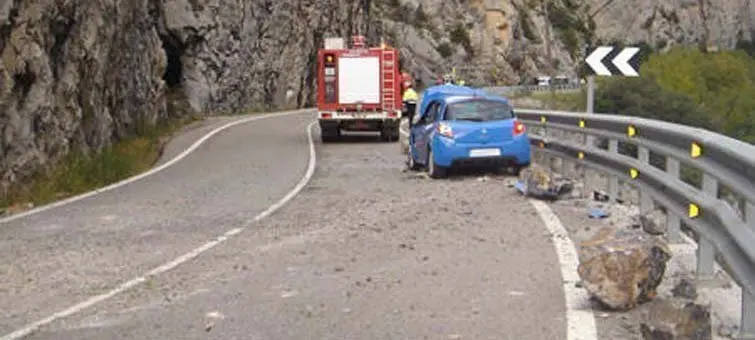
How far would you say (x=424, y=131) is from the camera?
59.0 ft

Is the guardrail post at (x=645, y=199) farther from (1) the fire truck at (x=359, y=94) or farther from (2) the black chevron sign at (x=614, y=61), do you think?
(1) the fire truck at (x=359, y=94)

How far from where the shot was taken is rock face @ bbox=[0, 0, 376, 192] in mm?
18344

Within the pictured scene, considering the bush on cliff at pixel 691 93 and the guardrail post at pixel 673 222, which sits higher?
the guardrail post at pixel 673 222

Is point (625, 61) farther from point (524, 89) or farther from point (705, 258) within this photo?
point (524, 89)

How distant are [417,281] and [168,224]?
4.98 metres

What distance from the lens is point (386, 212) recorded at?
496 inches

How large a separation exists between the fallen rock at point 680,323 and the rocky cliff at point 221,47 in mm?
13418

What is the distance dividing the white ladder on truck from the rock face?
25.9 feet

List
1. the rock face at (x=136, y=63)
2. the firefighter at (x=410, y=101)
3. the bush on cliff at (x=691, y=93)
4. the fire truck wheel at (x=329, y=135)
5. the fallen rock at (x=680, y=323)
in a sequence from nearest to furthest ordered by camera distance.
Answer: the fallen rock at (x=680, y=323)
the rock face at (x=136, y=63)
the firefighter at (x=410, y=101)
the fire truck wheel at (x=329, y=135)
the bush on cliff at (x=691, y=93)

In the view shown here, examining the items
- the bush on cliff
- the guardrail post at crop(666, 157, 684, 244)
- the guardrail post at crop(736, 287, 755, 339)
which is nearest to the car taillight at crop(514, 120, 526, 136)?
the guardrail post at crop(666, 157, 684, 244)

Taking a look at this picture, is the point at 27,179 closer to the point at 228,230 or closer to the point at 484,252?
Answer: the point at 228,230

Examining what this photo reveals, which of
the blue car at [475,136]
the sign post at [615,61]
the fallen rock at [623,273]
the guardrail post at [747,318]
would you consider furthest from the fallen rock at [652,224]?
the blue car at [475,136]

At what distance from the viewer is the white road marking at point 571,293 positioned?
6309 mm

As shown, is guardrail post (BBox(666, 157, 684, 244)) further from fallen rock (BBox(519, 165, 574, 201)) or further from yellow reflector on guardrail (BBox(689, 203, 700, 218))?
fallen rock (BBox(519, 165, 574, 201))
